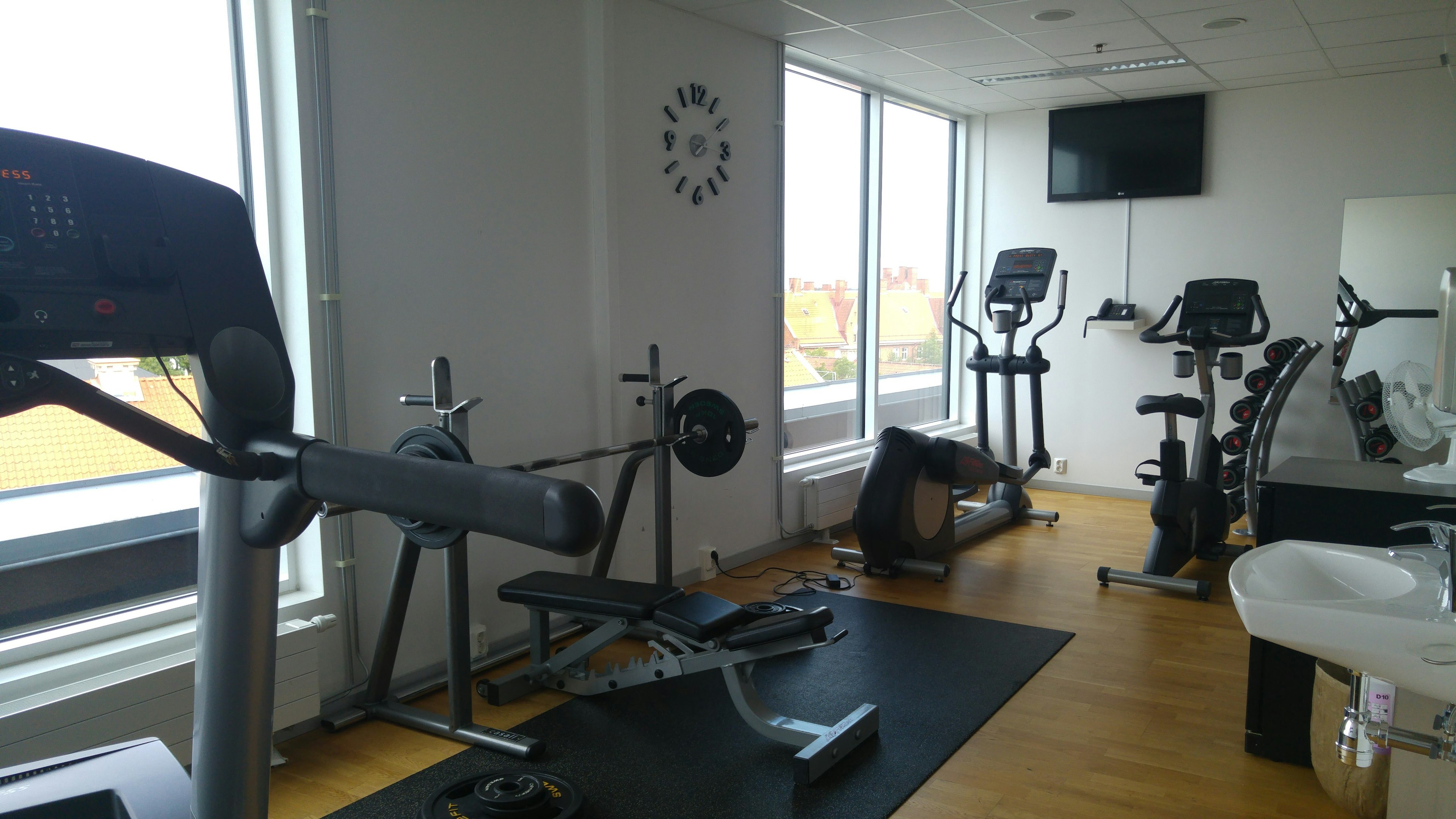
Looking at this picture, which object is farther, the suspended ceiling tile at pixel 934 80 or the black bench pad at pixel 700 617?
the suspended ceiling tile at pixel 934 80

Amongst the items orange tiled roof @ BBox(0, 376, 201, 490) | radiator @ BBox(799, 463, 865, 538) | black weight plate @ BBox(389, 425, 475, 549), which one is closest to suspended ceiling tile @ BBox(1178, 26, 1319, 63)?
radiator @ BBox(799, 463, 865, 538)

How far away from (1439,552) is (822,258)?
4101 millimetres

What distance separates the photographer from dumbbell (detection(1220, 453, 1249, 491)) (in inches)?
229

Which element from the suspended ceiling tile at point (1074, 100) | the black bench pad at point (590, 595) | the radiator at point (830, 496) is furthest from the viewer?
the suspended ceiling tile at point (1074, 100)

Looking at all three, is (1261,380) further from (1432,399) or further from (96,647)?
(96,647)

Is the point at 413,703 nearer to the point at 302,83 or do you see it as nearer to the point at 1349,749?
the point at 302,83

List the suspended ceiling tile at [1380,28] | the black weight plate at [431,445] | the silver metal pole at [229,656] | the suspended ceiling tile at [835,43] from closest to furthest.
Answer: the silver metal pole at [229,656] → the black weight plate at [431,445] → the suspended ceiling tile at [1380,28] → the suspended ceiling tile at [835,43]

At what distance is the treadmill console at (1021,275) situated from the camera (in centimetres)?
555

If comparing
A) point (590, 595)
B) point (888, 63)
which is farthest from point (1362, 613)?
point (888, 63)

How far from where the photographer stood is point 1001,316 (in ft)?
18.2

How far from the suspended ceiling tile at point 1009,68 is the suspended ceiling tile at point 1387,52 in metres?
1.40

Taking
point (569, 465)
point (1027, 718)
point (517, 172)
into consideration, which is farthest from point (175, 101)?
point (1027, 718)

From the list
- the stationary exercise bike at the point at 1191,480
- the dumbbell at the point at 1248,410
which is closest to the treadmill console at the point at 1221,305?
the stationary exercise bike at the point at 1191,480

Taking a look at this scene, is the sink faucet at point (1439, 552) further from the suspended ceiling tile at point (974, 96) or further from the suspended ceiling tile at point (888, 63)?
the suspended ceiling tile at point (974, 96)
